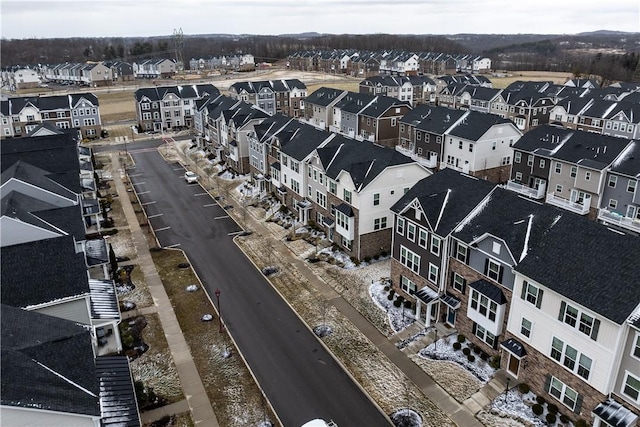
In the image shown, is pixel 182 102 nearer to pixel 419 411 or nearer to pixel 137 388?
pixel 137 388

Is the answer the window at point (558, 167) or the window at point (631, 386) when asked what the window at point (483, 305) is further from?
the window at point (558, 167)

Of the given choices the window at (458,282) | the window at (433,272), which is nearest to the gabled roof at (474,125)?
the window at (433,272)

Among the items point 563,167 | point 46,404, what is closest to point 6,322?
point 46,404

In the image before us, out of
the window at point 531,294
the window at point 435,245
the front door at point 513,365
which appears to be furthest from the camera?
the window at point 435,245

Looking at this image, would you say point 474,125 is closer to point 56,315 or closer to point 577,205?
point 577,205

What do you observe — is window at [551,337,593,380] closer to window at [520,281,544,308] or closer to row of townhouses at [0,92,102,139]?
window at [520,281,544,308]

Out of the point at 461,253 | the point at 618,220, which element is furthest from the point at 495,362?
the point at 618,220

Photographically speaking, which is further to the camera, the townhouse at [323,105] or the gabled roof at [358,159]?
the townhouse at [323,105]
